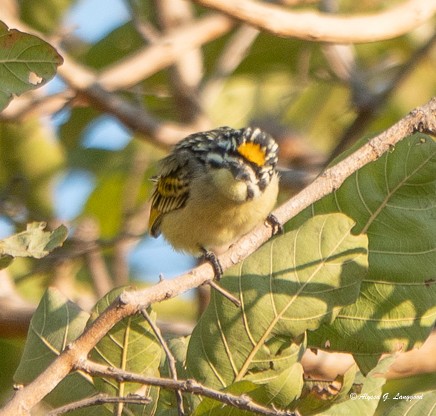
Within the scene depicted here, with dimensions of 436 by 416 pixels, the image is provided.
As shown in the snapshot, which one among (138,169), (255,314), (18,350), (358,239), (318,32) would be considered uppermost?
(318,32)

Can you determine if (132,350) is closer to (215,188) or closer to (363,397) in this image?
(363,397)

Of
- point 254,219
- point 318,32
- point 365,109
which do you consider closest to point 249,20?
point 318,32

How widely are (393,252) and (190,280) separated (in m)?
0.97

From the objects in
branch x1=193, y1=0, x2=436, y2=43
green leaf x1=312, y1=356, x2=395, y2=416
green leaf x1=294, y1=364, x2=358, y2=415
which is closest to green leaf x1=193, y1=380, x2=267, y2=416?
green leaf x1=294, y1=364, x2=358, y2=415

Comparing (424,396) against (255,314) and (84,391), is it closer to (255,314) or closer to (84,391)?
(255,314)

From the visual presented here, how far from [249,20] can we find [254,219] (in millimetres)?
1102

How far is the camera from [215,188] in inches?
192

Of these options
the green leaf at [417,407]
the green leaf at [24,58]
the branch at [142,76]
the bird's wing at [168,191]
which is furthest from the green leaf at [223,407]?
the branch at [142,76]

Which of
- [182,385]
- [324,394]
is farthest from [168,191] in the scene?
[182,385]

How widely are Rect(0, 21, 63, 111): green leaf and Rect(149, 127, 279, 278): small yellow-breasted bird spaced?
67.0 inches

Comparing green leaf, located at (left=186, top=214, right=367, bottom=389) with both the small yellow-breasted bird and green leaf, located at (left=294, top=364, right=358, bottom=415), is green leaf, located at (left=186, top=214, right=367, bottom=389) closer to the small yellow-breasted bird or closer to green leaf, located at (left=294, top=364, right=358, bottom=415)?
green leaf, located at (left=294, top=364, right=358, bottom=415)

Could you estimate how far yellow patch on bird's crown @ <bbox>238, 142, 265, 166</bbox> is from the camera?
4.44 meters

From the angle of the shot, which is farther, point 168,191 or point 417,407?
point 168,191

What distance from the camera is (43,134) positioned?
655cm
